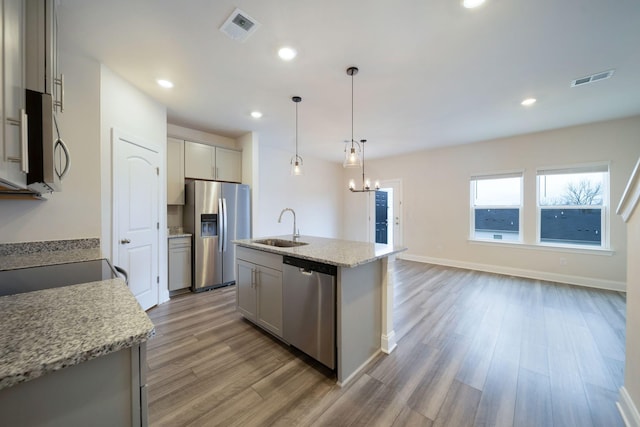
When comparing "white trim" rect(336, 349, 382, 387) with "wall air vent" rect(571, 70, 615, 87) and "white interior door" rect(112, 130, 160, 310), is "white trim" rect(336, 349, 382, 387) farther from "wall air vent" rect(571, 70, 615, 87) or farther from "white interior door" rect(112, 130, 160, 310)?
"wall air vent" rect(571, 70, 615, 87)

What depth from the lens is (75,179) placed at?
221 cm

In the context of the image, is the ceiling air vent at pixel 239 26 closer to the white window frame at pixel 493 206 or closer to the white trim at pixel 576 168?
the white window frame at pixel 493 206

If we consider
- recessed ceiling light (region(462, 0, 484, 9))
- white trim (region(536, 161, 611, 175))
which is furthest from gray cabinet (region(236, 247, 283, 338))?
white trim (region(536, 161, 611, 175))

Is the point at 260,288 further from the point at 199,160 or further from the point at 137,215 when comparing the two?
the point at 199,160

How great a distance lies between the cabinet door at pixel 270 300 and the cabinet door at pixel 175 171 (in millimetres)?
2235

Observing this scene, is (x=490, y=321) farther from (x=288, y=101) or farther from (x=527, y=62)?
(x=288, y=101)

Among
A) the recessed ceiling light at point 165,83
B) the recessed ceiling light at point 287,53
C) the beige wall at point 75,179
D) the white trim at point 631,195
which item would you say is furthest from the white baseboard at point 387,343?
the recessed ceiling light at point 165,83

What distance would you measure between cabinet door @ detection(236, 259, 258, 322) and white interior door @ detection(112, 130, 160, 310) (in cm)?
121

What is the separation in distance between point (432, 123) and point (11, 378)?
4.56 m

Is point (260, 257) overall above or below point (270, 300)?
above

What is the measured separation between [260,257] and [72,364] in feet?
6.16

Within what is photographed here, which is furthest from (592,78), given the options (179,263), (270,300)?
(179,263)

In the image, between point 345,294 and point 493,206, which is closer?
point 345,294

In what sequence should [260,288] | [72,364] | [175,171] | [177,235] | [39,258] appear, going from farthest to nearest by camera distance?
[175,171] → [177,235] → [260,288] → [39,258] → [72,364]
